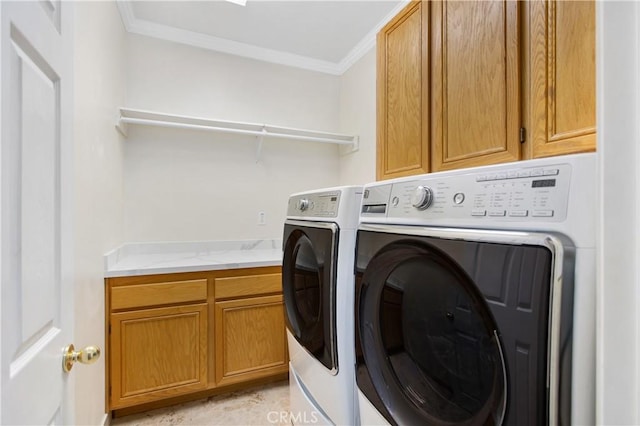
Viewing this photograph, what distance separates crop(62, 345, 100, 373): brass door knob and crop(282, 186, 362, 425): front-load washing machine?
0.69m

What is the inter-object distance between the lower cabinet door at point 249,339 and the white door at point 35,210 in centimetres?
130

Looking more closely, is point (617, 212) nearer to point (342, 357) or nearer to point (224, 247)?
point (342, 357)

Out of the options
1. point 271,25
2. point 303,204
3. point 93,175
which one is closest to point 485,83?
point 303,204

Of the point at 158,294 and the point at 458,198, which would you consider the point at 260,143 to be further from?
the point at 458,198

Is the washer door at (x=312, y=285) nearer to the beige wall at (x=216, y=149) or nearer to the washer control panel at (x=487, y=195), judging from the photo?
the washer control panel at (x=487, y=195)

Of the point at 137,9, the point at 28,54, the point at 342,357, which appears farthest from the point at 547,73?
the point at 137,9

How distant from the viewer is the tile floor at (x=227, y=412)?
1.87 metres

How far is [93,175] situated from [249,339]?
1371 millimetres

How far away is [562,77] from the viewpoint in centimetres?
85

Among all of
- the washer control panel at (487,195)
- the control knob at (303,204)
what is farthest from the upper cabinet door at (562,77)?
the control knob at (303,204)

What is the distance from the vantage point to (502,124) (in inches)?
40.3

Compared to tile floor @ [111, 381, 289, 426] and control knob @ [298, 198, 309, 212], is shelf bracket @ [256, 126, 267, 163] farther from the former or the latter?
tile floor @ [111, 381, 289, 426]

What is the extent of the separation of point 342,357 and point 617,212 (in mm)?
900

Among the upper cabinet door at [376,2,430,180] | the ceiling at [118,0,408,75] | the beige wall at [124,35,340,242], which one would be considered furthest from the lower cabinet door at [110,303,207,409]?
the ceiling at [118,0,408,75]
